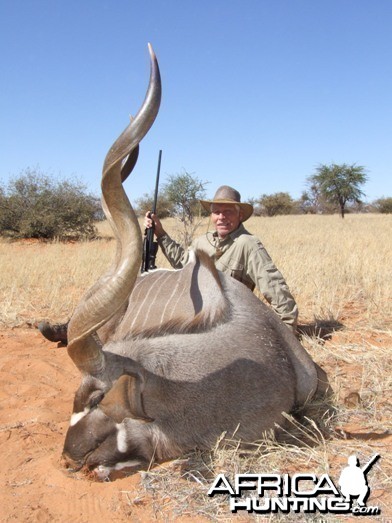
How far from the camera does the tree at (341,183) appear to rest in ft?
110

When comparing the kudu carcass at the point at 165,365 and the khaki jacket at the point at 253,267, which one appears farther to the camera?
the khaki jacket at the point at 253,267

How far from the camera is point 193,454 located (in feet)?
8.30

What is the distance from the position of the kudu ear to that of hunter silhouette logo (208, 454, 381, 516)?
52 cm

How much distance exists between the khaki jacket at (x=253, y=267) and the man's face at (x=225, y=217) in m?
0.06

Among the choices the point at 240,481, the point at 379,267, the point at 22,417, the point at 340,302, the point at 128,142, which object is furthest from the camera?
the point at 379,267

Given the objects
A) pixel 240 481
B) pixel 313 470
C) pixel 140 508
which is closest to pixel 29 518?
pixel 140 508

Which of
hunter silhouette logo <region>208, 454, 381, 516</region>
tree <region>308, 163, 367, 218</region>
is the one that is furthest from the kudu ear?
tree <region>308, 163, 367, 218</region>

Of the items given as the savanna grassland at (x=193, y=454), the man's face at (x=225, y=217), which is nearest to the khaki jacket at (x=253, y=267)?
the man's face at (x=225, y=217)

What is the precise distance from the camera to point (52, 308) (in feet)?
18.6

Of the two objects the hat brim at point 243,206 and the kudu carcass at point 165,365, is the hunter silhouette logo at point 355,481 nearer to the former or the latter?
the kudu carcass at point 165,365

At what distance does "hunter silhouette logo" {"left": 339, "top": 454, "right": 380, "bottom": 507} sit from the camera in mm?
2152

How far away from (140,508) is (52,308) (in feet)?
12.5

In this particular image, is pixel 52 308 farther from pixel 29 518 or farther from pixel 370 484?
pixel 370 484

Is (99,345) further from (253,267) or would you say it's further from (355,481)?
(253,267)
